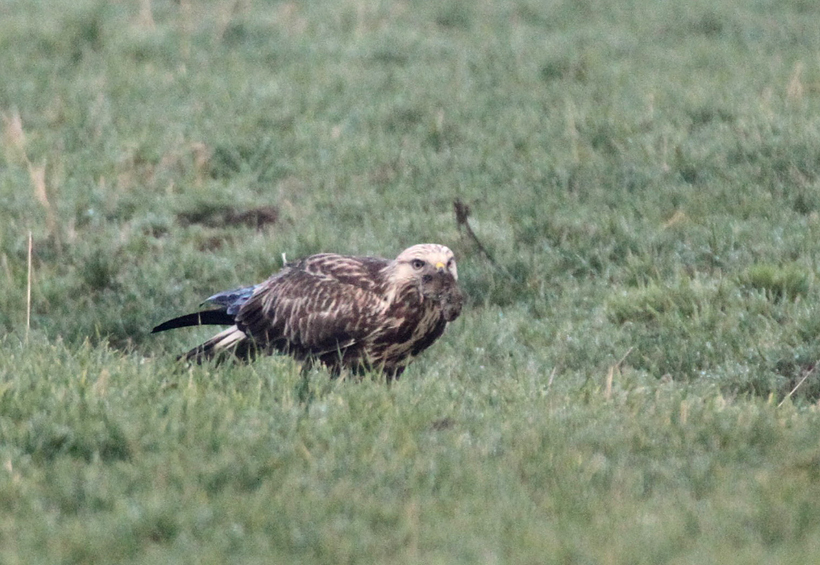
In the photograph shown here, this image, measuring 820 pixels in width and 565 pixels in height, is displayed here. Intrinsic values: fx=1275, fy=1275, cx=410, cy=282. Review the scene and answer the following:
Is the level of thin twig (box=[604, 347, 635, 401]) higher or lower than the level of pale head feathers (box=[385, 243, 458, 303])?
lower

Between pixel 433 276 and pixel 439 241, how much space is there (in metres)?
2.43

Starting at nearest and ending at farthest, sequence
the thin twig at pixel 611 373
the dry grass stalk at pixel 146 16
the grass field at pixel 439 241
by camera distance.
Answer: the grass field at pixel 439 241
the thin twig at pixel 611 373
the dry grass stalk at pixel 146 16

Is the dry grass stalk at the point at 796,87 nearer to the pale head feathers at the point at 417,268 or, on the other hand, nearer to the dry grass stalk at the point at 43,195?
the pale head feathers at the point at 417,268

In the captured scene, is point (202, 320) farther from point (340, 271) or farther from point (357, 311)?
point (357, 311)

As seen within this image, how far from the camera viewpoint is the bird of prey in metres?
6.23

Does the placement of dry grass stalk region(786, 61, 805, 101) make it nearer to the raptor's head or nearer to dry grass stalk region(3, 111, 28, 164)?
the raptor's head

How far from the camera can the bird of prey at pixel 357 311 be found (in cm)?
623

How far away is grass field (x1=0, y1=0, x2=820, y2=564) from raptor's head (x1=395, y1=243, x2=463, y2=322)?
1.28ft

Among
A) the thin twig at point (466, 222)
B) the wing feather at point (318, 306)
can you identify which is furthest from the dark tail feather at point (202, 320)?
the thin twig at point (466, 222)

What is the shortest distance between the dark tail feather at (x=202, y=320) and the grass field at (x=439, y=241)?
0.36 meters

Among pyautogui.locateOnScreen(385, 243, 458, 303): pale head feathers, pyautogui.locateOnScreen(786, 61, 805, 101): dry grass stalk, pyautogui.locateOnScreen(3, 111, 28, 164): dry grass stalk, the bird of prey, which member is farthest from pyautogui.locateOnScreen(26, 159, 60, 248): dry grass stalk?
pyautogui.locateOnScreen(786, 61, 805, 101): dry grass stalk

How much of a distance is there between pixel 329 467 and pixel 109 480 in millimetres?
750

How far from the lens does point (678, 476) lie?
455 centimetres

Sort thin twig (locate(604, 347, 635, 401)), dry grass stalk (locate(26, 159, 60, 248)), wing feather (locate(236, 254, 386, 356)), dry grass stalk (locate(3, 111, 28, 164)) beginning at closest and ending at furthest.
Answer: thin twig (locate(604, 347, 635, 401)) → wing feather (locate(236, 254, 386, 356)) → dry grass stalk (locate(26, 159, 60, 248)) → dry grass stalk (locate(3, 111, 28, 164))
